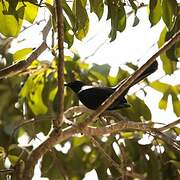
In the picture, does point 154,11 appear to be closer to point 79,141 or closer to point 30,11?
point 30,11

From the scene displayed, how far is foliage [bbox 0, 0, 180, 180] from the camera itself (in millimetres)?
2623

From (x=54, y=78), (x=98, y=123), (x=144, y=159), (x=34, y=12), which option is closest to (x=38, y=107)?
(x=54, y=78)

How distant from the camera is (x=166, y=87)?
3.91 meters

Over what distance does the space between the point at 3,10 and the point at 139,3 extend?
76 cm

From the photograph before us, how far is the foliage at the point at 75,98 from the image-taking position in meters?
2.62

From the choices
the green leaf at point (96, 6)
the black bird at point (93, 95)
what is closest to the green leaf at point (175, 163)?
the black bird at point (93, 95)

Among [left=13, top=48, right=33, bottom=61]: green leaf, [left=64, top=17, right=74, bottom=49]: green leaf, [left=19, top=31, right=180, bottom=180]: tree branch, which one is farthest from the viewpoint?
[left=13, top=48, right=33, bottom=61]: green leaf

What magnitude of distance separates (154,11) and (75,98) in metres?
1.46

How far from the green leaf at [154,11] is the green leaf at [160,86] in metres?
1.24

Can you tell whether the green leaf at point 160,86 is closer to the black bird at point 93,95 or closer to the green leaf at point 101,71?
the green leaf at point 101,71

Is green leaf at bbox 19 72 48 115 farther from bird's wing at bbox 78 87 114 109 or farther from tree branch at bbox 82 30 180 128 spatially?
tree branch at bbox 82 30 180 128

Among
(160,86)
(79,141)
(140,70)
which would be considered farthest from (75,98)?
(140,70)

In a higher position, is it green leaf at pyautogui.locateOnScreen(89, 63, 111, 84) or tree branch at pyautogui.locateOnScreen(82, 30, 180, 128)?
tree branch at pyautogui.locateOnScreen(82, 30, 180, 128)

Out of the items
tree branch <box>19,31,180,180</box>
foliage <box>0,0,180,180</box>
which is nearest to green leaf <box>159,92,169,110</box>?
foliage <box>0,0,180,180</box>
